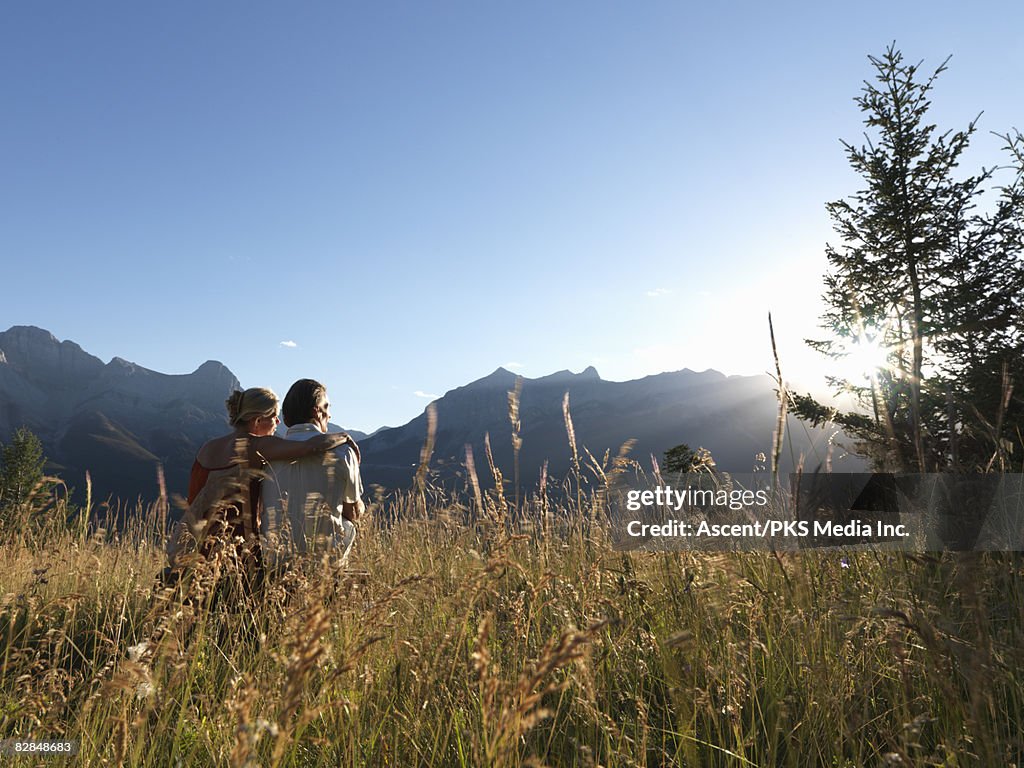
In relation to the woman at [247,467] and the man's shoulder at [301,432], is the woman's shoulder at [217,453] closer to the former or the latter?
the woman at [247,467]

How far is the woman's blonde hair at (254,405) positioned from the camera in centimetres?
407

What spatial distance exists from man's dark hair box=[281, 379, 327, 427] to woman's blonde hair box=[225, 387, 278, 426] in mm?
83

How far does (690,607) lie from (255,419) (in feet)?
10.0

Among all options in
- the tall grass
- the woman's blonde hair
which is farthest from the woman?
the tall grass

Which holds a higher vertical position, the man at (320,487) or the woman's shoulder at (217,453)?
the woman's shoulder at (217,453)

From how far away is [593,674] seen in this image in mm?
1808

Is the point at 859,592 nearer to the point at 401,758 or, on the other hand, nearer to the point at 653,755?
the point at 653,755

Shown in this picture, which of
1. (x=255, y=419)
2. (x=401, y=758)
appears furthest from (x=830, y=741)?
(x=255, y=419)

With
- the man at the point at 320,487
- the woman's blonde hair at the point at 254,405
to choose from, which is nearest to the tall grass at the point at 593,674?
the man at the point at 320,487

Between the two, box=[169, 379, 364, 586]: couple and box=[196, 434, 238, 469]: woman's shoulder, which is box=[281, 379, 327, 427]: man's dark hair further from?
box=[196, 434, 238, 469]: woman's shoulder

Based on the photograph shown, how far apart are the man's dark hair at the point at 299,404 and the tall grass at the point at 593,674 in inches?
64.1

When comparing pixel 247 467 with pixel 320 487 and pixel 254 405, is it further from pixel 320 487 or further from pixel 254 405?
pixel 254 405

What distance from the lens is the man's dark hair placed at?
13.7 ft

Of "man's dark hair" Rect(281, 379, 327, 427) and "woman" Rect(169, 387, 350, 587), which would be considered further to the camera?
"man's dark hair" Rect(281, 379, 327, 427)
